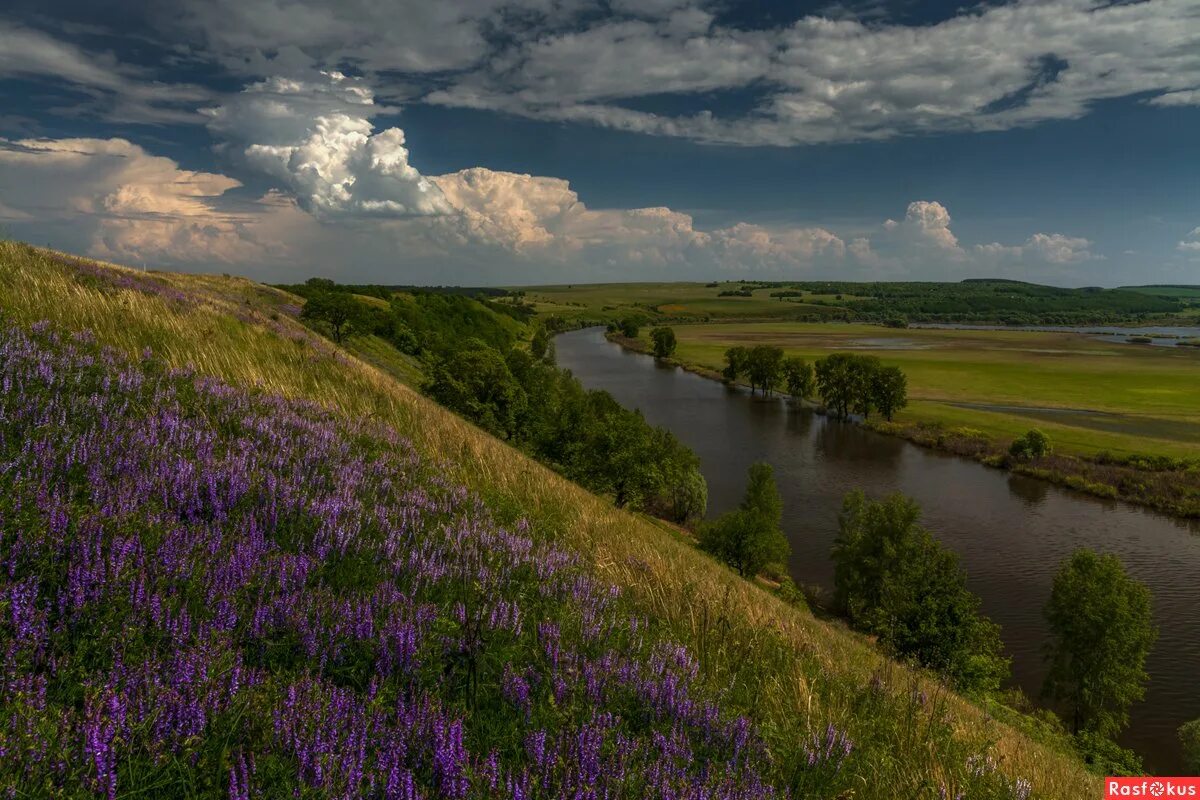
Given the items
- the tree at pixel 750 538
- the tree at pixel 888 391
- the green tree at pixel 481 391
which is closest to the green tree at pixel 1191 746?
the tree at pixel 750 538

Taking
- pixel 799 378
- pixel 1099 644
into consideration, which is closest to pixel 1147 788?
pixel 1099 644

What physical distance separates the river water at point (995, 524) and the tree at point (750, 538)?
4.06m

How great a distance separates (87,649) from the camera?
257cm

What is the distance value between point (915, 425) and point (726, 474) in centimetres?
3410

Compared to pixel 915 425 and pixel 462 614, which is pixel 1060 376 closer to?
pixel 915 425

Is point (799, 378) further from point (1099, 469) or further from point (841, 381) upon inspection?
point (1099, 469)

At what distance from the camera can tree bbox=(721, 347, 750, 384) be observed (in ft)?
351

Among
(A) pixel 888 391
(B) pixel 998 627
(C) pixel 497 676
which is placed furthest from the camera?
(A) pixel 888 391

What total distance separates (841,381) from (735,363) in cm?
2697

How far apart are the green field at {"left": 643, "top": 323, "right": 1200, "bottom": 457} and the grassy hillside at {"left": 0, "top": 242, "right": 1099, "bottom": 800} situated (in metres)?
75.1

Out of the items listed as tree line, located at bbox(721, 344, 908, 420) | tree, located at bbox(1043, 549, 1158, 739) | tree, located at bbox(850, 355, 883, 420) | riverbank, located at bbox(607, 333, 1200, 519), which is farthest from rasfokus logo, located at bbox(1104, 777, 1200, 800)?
tree, located at bbox(850, 355, 883, 420)

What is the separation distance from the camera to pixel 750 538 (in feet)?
114

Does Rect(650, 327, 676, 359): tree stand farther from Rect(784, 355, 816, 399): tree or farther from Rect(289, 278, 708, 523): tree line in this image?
Rect(289, 278, 708, 523): tree line

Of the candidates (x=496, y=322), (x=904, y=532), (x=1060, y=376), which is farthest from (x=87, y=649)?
(x=1060, y=376)
